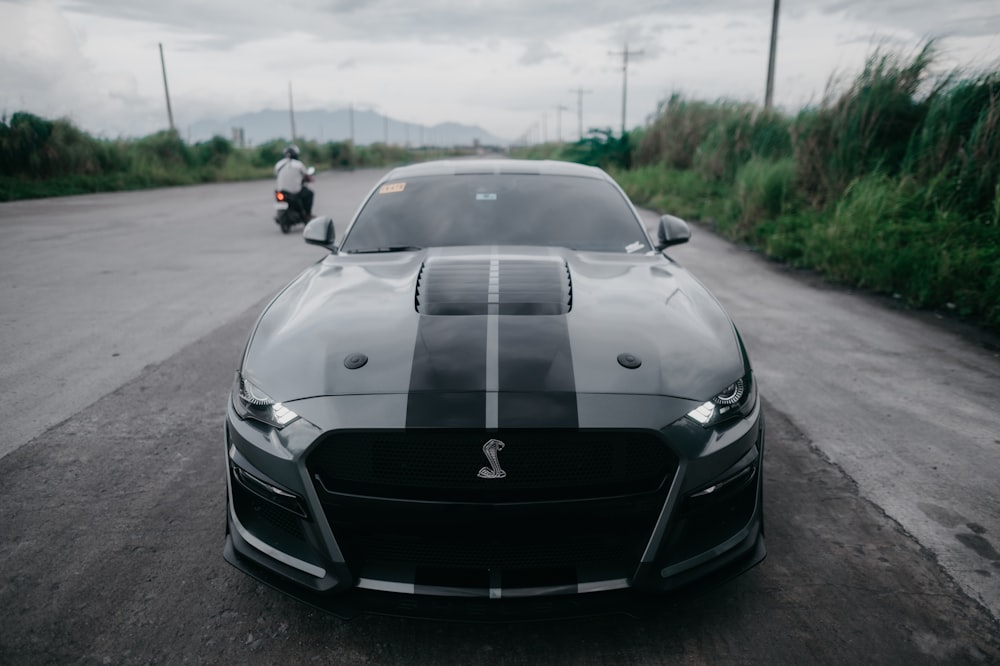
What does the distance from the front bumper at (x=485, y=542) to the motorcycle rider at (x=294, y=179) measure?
37.3ft

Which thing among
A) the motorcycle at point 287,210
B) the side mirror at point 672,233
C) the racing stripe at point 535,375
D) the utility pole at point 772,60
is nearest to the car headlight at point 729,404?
the racing stripe at point 535,375

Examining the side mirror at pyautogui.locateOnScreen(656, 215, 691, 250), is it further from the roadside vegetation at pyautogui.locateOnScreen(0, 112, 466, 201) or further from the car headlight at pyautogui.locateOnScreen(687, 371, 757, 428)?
the roadside vegetation at pyautogui.locateOnScreen(0, 112, 466, 201)

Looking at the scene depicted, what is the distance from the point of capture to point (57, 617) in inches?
85.5

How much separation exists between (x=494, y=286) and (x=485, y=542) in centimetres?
105

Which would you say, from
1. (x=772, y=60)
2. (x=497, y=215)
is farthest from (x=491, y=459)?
(x=772, y=60)

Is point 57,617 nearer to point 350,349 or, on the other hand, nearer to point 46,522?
point 46,522

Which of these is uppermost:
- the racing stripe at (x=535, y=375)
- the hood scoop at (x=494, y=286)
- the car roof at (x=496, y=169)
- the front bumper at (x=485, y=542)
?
the car roof at (x=496, y=169)

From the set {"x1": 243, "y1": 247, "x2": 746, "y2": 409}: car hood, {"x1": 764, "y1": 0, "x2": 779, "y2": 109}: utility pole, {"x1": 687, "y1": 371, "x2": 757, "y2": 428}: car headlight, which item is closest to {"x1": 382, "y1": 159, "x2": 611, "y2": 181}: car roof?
{"x1": 243, "y1": 247, "x2": 746, "y2": 409}: car hood

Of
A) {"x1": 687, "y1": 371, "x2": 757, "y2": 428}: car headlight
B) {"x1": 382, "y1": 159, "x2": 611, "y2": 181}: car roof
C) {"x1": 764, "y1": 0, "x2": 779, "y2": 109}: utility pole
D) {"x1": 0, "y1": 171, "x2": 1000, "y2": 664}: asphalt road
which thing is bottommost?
{"x1": 0, "y1": 171, "x2": 1000, "y2": 664}: asphalt road

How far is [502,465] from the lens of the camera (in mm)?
1898

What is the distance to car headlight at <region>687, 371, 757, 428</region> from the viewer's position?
6.73 ft

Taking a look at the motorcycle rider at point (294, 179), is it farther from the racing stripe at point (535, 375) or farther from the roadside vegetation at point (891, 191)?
the racing stripe at point (535, 375)

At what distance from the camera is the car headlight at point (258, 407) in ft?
6.70

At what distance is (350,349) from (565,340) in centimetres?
71
